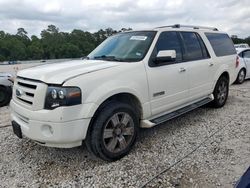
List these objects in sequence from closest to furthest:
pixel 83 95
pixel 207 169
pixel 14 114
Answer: pixel 83 95
pixel 207 169
pixel 14 114

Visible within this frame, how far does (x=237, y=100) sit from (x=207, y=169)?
14.0 ft

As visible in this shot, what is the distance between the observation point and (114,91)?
3.48m

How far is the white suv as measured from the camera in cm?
315

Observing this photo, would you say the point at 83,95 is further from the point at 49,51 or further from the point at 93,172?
the point at 49,51

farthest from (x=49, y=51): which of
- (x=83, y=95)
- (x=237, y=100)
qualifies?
(x=83, y=95)

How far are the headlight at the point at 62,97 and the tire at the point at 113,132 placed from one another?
1.40 feet

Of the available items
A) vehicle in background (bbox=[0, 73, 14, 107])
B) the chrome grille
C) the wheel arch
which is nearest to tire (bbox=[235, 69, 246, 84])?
the wheel arch

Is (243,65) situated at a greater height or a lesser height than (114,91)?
lesser

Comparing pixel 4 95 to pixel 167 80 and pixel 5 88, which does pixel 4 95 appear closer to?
pixel 5 88

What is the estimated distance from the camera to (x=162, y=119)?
13.9 ft

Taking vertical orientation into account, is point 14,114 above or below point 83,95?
below

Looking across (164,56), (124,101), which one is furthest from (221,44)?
(124,101)

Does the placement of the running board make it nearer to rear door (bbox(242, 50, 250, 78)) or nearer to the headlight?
the headlight

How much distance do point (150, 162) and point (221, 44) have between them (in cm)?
383
